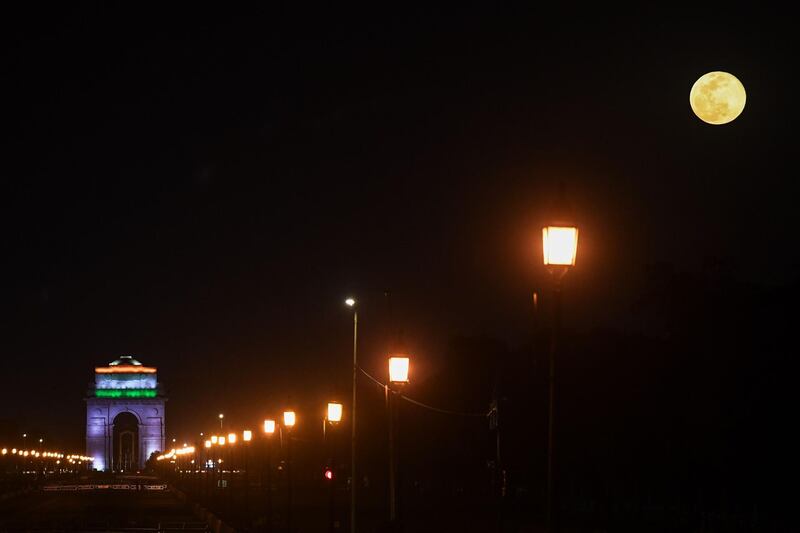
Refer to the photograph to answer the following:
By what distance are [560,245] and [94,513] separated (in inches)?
2298

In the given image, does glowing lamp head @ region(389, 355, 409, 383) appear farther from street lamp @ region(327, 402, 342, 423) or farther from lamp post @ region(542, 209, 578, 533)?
lamp post @ region(542, 209, 578, 533)

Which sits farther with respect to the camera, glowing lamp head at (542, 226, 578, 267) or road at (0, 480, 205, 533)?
road at (0, 480, 205, 533)

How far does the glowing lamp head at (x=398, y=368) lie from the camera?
33938 mm

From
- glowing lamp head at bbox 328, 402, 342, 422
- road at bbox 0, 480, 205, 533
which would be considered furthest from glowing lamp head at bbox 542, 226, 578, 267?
road at bbox 0, 480, 205, 533

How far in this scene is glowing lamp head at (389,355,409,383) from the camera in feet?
111

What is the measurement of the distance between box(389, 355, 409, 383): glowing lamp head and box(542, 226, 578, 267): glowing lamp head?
53.4 ft

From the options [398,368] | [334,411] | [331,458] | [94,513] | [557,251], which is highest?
[557,251]

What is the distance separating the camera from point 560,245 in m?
17.9

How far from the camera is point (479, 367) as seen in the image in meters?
88.9

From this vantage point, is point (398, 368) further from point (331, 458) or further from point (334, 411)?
point (334, 411)

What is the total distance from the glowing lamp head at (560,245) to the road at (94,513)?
1550 inches

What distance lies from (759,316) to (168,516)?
32.9 metres

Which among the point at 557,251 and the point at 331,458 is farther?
the point at 331,458

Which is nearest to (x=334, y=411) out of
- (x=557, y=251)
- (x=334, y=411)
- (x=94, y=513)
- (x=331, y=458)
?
(x=334, y=411)
